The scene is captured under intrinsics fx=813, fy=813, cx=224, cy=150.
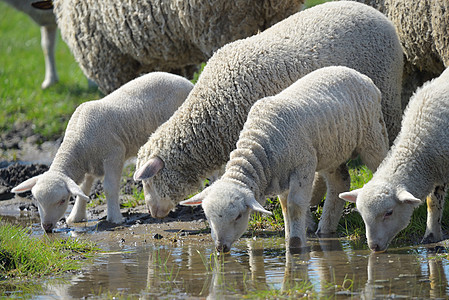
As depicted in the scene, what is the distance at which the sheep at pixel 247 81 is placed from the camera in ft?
21.8

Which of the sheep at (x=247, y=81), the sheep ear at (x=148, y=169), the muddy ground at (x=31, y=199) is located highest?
the sheep at (x=247, y=81)

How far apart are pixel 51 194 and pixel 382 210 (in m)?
2.86

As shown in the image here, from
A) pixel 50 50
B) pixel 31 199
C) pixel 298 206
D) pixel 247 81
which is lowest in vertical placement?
pixel 31 199

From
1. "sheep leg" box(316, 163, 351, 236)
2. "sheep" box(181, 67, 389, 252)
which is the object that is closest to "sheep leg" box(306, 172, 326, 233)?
"sheep leg" box(316, 163, 351, 236)

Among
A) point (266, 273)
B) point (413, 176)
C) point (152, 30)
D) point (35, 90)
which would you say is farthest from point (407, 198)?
point (35, 90)

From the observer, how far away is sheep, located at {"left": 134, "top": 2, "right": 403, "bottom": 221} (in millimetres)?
6645

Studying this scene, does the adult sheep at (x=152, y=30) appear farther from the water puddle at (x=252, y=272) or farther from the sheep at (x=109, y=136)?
the water puddle at (x=252, y=272)

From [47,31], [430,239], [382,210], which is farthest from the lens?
[47,31]

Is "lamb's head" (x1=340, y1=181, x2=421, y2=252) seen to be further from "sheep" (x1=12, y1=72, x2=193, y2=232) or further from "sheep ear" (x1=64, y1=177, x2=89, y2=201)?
"sheep" (x1=12, y1=72, x2=193, y2=232)

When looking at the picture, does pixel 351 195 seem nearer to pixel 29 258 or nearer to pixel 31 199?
pixel 29 258

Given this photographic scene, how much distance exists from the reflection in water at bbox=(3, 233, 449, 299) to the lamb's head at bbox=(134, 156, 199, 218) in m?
0.63

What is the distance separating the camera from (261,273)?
5.24 meters

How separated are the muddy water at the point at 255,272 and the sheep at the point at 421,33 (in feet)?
6.65

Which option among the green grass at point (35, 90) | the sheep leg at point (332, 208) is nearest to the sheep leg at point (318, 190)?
the sheep leg at point (332, 208)
